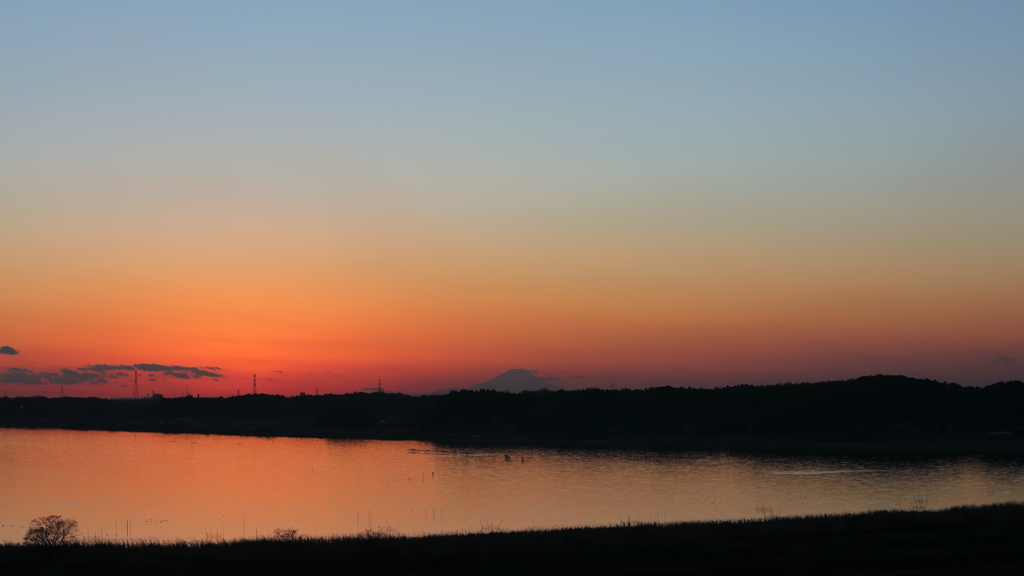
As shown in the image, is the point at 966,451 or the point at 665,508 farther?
the point at 966,451

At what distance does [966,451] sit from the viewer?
112m

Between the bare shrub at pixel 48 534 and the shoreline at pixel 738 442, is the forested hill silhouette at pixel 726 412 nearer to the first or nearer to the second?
the shoreline at pixel 738 442

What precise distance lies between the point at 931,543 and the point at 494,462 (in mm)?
74443

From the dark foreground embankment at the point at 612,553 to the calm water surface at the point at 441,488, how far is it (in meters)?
16.0

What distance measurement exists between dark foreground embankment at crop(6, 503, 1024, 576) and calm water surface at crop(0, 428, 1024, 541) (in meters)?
16.0

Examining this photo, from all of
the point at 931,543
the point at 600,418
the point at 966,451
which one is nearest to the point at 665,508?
the point at 931,543

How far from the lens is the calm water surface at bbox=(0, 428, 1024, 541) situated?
53719 millimetres

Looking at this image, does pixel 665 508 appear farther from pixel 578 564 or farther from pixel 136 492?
pixel 136 492

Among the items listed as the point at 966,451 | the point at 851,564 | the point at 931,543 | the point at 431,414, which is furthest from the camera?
the point at 431,414

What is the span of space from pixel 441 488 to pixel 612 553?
1817 inches

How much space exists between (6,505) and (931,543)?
196 feet

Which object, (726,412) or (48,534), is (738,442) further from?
(48,534)

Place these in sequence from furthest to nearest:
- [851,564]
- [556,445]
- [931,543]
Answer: [556,445]
[931,543]
[851,564]

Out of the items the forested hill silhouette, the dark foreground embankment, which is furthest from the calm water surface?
the forested hill silhouette
